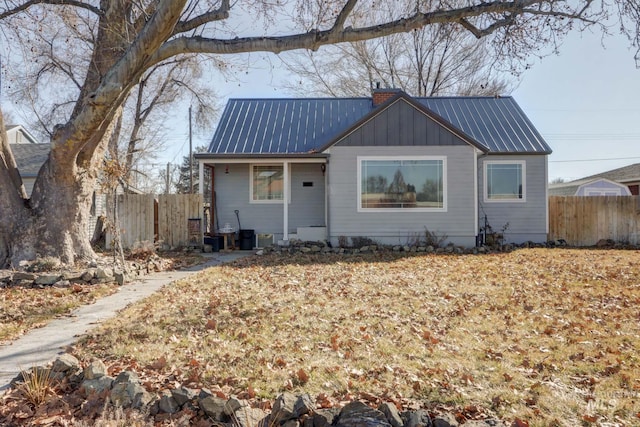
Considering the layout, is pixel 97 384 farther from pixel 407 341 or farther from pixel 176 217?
pixel 176 217

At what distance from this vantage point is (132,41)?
6.90m

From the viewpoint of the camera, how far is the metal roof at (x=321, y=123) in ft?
43.2

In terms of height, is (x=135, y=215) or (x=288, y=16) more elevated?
(x=288, y=16)

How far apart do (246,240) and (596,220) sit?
1165cm

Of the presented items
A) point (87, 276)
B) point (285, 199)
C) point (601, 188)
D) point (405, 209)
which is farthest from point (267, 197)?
point (601, 188)

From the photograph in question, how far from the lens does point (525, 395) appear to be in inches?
120

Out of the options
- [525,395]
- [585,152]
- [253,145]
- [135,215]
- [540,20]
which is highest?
[585,152]

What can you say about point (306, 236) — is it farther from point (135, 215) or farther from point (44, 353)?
point (44, 353)

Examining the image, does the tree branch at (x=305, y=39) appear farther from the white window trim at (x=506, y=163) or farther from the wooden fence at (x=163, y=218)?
the white window trim at (x=506, y=163)

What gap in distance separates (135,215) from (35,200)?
5026 mm

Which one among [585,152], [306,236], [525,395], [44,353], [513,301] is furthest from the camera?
[585,152]

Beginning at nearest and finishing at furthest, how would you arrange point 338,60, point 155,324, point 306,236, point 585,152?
point 155,324
point 306,236
point 338,60
point 585,152

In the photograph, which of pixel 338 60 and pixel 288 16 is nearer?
pixel 288 16

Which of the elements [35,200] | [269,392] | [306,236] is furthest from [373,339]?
[306,236]
